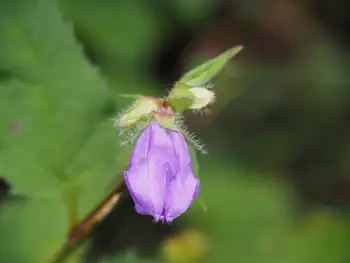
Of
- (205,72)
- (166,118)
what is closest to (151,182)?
(166,118)

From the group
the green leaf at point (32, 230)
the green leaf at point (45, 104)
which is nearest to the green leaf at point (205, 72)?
the green leaf at point (45, 104)

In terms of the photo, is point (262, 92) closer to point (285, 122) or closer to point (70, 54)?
point (285, 122)

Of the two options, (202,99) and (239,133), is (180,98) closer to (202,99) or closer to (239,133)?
(202,99)

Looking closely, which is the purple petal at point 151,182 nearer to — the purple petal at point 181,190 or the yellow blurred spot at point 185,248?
the purple petal at point 181,190

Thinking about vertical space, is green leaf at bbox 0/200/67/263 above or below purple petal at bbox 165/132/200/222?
above

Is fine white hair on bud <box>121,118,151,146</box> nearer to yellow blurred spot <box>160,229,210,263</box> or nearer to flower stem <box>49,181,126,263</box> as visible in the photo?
flower stem <box>49,181,126,263</box>

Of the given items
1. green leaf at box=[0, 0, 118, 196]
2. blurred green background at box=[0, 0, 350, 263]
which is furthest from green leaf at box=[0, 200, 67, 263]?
green leaf at box=[0, 0, 118, 196]

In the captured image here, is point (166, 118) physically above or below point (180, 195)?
above
